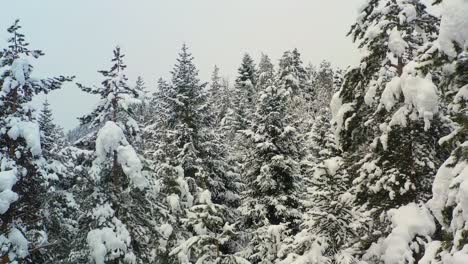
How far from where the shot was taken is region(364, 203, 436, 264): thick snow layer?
9.52 meters

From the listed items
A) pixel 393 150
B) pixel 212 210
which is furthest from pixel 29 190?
pixel 393 150

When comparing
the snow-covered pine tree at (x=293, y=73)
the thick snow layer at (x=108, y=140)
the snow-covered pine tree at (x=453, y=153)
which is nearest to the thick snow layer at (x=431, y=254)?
the snow-covered pine tree at (x=453, y=153)

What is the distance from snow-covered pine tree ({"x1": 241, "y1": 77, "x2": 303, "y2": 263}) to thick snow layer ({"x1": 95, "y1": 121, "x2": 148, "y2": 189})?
26.1 ft

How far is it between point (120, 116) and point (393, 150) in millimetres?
8976

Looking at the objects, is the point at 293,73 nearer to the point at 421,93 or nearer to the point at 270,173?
the point at 270,173

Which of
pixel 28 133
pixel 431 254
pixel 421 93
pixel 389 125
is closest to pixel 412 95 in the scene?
pixel 421 93

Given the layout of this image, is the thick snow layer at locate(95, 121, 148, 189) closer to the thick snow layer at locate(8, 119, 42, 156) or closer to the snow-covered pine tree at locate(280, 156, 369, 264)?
the thick snow layer at locate(8, 119, 42, 156)

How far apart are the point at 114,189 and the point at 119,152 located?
50.0 inches

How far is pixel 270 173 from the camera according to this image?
21953 mm

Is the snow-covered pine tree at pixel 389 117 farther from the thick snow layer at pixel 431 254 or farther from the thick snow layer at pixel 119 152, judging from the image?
the thick snow layer at pixel 119 152

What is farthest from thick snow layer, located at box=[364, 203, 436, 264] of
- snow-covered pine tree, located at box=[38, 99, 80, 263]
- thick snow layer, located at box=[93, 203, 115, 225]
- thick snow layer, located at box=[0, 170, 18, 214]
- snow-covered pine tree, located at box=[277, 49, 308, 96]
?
snow-covered pine tree, located at box=[277, 49, 308, 96]

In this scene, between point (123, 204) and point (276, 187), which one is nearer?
point (123, 204)

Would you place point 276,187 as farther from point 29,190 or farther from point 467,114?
point 467,114

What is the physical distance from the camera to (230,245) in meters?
23.8
